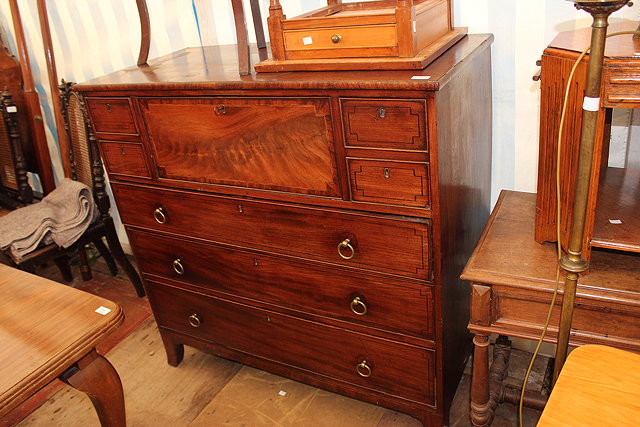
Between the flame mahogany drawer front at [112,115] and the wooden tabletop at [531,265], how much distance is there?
1186mm

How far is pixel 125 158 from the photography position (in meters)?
1.91

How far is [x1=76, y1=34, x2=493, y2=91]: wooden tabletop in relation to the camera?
4.24 feet

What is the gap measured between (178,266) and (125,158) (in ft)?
1.45

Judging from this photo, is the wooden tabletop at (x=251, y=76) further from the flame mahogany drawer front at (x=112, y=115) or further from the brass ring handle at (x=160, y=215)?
the brass ring handle at (x=160, y=215)

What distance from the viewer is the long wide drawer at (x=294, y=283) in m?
1.58

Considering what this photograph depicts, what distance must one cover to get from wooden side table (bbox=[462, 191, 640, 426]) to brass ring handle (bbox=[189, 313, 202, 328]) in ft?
3.53

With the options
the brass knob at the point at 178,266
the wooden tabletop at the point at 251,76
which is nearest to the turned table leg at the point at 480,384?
the wooden tabletop at the point at 251,76

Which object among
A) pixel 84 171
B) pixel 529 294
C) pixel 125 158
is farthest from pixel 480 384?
pixel 84 171

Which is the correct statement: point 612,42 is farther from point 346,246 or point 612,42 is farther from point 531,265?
point 346,246

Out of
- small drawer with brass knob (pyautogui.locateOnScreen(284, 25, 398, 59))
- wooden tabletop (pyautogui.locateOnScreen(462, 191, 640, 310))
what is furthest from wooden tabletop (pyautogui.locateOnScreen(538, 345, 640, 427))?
small drawer with brass knob (pyautogui.locateOnScreen(284, 25, 398, 59))

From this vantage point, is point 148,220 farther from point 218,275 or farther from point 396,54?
point 396,54

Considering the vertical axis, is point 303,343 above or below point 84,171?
below

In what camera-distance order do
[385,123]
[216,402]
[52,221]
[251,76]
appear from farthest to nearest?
[52,221] → [216,402] → [251,76] → [385,123]

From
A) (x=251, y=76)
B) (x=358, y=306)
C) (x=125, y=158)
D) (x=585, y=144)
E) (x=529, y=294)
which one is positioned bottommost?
(x=358, y=306)
